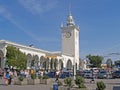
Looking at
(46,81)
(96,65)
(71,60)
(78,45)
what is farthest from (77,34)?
(46,81)

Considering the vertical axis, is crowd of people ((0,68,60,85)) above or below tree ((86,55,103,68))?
below

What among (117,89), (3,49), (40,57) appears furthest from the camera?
(40,57)

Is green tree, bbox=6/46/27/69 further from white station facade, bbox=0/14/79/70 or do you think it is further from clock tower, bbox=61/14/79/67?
clock tower, bbox=61/14/79/67

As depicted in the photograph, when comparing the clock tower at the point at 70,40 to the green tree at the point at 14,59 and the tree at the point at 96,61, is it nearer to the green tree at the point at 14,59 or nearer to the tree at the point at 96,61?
the tree at the point at 96,61

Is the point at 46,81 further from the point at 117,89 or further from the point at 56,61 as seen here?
the point at 56,61

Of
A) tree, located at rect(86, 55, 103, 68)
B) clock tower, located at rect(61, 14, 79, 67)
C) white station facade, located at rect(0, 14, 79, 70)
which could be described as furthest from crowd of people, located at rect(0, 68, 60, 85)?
tree, located at rect(86, 55, 103, 68)

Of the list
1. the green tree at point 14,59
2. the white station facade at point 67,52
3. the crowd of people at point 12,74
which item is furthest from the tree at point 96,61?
the crowd of people at point 12,74

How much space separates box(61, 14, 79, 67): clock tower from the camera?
119m

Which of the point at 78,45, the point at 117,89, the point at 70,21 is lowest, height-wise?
the point at 117,89

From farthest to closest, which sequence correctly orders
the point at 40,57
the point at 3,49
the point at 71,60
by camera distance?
the point at 71,60 → the point at 40,57 → the point at 3,49

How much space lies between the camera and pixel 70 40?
392 ft

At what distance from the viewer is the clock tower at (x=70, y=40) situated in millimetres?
118750

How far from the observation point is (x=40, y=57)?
99125 millimetres

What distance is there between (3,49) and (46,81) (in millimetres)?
49559
